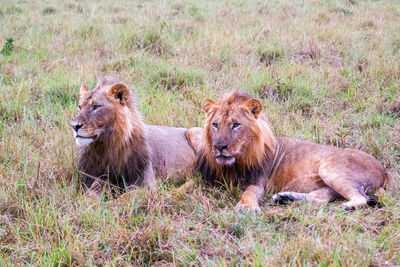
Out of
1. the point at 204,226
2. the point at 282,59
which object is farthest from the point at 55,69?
the point at 204,226

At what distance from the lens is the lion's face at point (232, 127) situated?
3541 mm

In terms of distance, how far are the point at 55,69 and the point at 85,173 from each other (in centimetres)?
308

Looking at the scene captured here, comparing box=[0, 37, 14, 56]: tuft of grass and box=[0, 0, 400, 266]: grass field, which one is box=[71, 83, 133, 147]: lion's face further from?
box=[0, 37, 14, 56]: tuft of grass

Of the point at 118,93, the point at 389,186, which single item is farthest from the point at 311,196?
the point at 118,93

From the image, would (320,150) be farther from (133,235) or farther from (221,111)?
(133,235)

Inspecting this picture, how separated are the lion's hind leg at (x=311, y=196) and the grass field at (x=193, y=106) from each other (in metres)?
0.10

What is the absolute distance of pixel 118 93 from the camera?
3.79 m

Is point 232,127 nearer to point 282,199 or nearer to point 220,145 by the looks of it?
point 220,145

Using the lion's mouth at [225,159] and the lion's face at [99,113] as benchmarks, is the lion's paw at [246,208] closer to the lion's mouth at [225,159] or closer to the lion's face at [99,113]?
the lion's mouth at [225,159]

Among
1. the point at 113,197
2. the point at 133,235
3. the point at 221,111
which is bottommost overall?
the point at 113,197

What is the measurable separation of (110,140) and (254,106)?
3.73 ft

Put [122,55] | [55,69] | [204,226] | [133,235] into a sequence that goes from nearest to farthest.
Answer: [133,235] → [204,226] → [55,69] → [122,55]

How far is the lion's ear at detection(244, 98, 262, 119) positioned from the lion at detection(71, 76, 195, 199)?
914 mm

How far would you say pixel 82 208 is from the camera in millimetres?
3156
